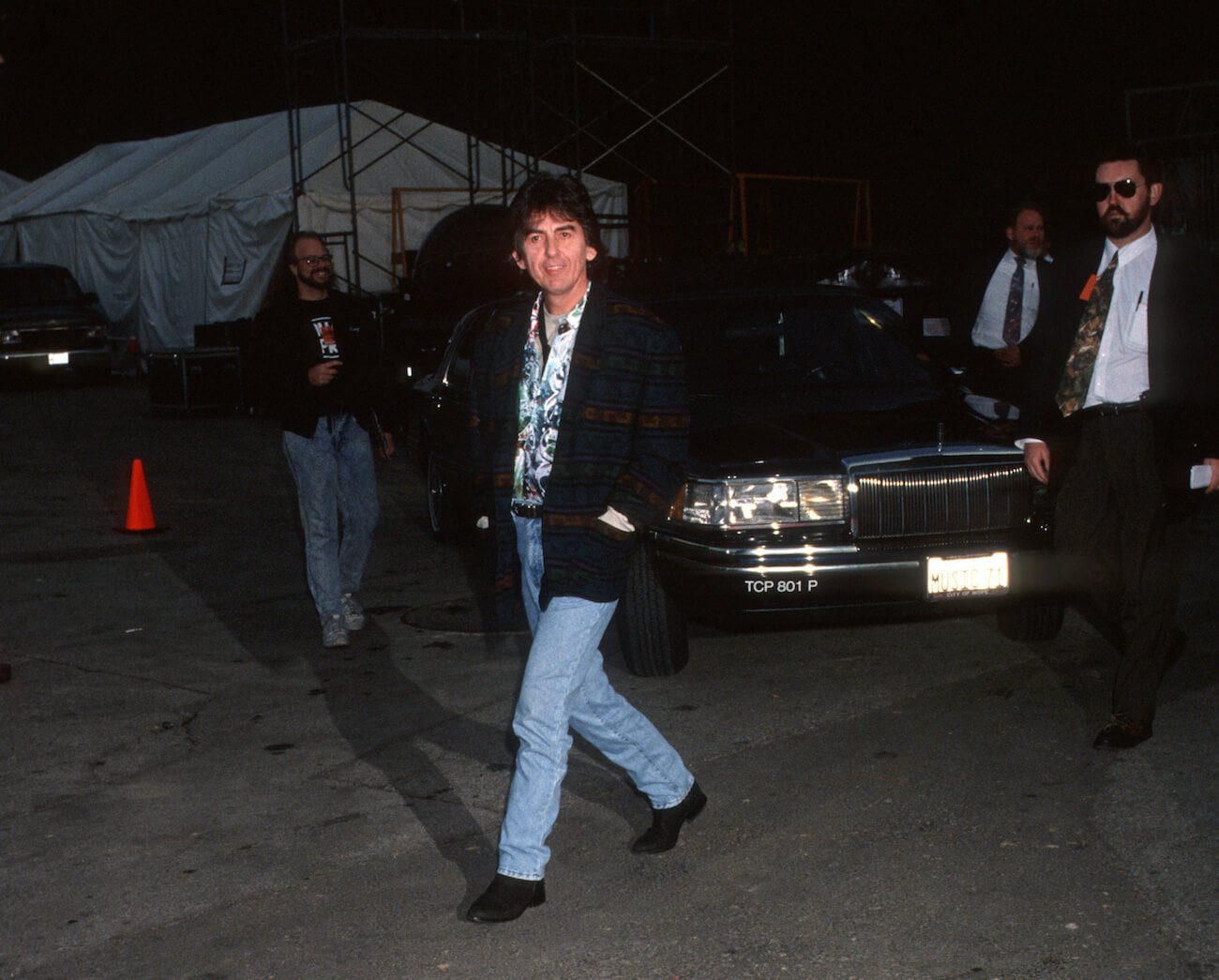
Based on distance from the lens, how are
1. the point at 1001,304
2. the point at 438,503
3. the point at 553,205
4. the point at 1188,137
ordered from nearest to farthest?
the point at 553,205 → the point at 1001,304 → the point at 438,503 → the point at 1188,137

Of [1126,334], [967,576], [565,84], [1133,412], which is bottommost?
[967,576]

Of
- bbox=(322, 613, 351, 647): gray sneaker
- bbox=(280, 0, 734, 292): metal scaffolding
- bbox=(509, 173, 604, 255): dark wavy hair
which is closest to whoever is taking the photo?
bbox=(509, 173, 604, 255): dark wavy hair

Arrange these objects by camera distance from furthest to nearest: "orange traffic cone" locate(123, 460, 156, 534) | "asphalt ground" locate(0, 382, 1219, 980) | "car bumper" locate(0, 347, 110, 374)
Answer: "car bumper" locate(0, 347, 110, 374)
"orange traffic cone" locate(123, 460, 156, 534)
"asphalt ground" locate(0, 382, 1219, 980)

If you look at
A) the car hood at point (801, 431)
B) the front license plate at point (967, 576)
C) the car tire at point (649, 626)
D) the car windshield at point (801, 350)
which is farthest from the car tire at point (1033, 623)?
the car tire at point (649, 626)

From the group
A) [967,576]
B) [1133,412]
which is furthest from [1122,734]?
[1133,412]

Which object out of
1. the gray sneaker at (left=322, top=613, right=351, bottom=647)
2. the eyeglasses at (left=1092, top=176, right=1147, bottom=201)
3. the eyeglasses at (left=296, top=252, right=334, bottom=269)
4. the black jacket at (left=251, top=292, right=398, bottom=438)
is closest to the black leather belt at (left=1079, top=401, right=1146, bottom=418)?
the eyeglasses at (left=1092, top=176, right=1147, bottom=201)

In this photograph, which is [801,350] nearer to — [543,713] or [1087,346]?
[1087,346]

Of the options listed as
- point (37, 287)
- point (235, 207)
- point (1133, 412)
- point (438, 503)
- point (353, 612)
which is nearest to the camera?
point (1133, 412)

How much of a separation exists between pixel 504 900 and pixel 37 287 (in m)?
26.4

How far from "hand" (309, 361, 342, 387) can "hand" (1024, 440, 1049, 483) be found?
3.14 m

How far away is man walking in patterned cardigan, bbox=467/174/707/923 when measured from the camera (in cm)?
431

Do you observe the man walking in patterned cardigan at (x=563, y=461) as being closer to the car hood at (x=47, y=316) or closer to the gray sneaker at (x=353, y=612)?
the gray sneaker at (x=353, y=612)

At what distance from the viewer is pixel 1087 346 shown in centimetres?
573

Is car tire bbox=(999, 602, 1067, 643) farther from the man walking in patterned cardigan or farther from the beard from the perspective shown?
the man walking in patterned cardigan
